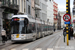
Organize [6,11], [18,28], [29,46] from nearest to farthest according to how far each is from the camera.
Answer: [29,46], [18,28], [6,11]

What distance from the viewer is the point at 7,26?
30.5 m

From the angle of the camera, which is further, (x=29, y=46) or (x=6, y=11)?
(x=6, y=11)

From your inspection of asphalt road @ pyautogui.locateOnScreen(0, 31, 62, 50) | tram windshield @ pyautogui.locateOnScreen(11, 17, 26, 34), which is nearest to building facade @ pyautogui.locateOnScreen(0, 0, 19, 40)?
tram windshield @ pyautogui.locateOnScreen(11, 17, 26, 34)

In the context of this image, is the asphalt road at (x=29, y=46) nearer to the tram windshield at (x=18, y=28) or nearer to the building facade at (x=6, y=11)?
the tram windshield at (x=18, y=28)

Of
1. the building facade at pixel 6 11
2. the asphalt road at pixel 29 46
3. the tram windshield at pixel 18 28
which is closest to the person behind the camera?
the asphalt road at pixel 29 46

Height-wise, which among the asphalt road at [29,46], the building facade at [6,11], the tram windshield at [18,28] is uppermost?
the building facade at [6,11]

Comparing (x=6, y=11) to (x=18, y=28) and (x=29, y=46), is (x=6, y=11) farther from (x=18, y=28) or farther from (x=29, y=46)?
(x=29, y=46)

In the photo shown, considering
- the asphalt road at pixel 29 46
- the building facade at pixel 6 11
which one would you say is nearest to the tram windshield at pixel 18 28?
the asphalt road at pixel 29 46

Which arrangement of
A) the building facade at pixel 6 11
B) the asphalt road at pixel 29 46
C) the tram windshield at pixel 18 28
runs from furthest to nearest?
the building facade at pixel 6 11, the tram windshield at pixel 18 28, the asphalt road at pixel 29 46

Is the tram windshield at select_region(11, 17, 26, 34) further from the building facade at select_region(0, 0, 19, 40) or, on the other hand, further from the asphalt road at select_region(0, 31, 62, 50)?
the building facade at select_region(0, 0, 19, 40)

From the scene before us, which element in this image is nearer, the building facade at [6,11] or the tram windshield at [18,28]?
the tram windshield at [18,28]

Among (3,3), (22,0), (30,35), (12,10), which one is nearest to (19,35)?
(30,35)

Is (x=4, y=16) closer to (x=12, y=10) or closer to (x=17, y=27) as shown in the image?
(x=12, y=10)

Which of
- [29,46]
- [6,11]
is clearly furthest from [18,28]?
[6,11]
